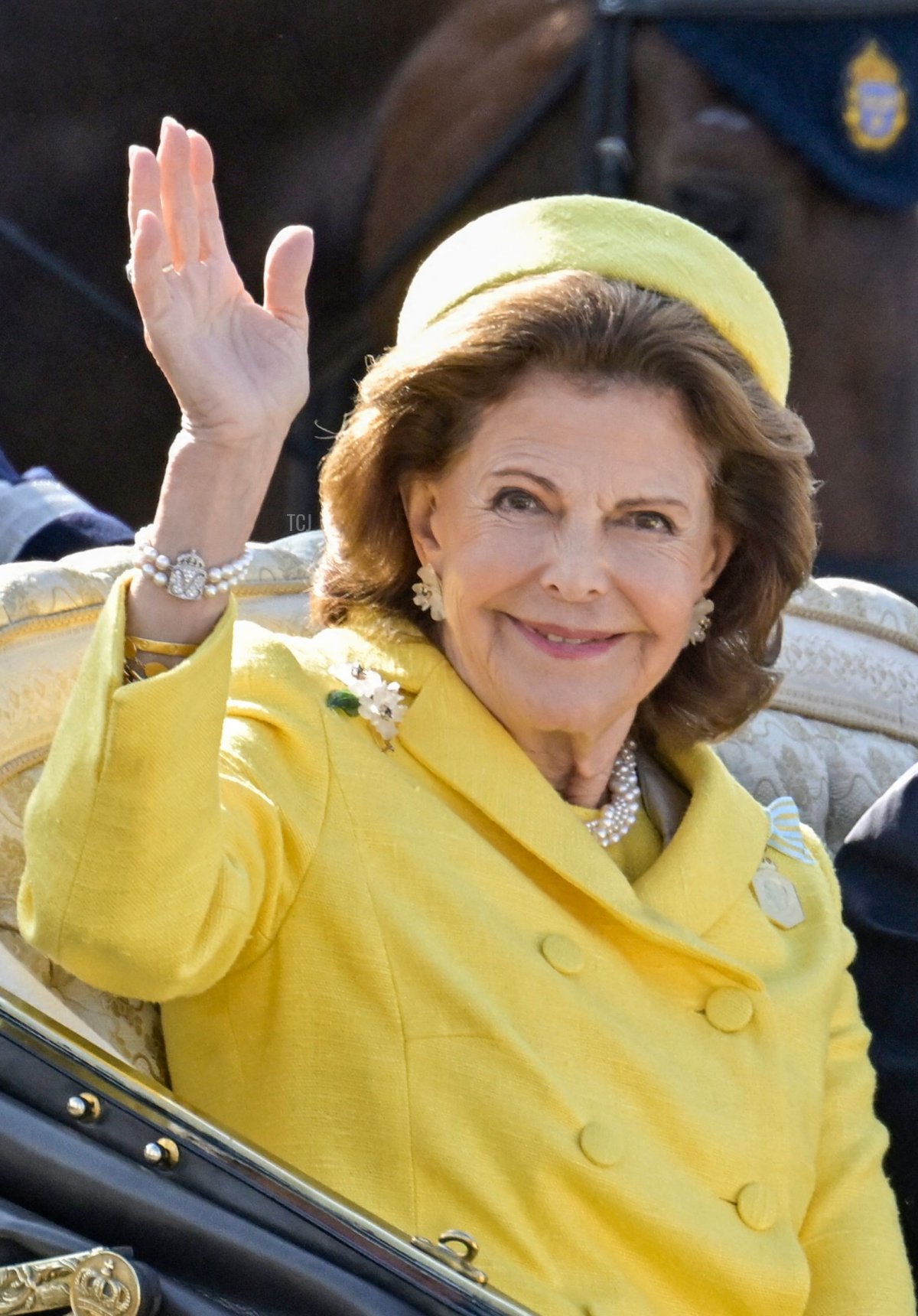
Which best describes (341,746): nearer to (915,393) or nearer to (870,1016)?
(870,1016)

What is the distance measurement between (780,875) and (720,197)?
2129mm

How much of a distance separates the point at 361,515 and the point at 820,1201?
3.18ft

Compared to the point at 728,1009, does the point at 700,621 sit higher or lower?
higher

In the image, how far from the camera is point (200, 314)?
1.67 meters

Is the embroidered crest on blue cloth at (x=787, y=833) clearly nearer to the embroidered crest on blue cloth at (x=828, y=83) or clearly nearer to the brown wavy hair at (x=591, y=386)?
the brown wavy hair at (x=591, y=386)

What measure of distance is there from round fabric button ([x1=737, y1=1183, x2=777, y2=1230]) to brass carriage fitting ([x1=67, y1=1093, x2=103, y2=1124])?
0.87 m

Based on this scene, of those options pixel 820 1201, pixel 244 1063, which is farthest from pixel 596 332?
pixel 820 1201

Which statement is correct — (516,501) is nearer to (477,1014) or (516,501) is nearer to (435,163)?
(477,1014)

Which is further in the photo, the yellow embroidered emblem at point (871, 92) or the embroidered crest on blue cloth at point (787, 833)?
the yellow embroidered emblem at point (871, 92)

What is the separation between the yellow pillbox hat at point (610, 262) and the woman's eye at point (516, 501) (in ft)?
0.82

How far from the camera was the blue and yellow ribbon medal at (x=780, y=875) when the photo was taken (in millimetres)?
2332

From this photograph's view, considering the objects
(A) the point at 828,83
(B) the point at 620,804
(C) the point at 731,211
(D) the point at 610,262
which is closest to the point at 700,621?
(B) the point at 620,804

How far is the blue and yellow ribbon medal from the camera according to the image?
7.65 ft

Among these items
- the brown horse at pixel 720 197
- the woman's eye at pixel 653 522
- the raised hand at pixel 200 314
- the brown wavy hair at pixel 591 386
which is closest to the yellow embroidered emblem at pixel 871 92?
the brown horse at pixel 720 197
